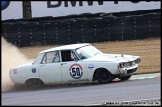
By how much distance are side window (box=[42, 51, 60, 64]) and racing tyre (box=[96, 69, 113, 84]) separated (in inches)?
52.8

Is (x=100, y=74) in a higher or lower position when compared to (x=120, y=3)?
lower

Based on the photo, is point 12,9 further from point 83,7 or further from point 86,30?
point 86,30

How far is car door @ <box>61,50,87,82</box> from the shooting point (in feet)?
43.8

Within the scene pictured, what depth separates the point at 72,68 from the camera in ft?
44.2

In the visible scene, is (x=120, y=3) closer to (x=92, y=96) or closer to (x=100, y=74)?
(x=100, y=74)

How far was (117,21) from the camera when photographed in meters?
22.5

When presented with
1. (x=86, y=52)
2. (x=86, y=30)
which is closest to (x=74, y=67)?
(x=86, y=52)

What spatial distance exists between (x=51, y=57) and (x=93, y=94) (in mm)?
3229

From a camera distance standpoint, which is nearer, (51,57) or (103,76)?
(103,76)

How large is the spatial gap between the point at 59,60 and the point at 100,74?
52.8 inches

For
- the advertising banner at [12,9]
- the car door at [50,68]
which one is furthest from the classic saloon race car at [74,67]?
the advertising banner at [12,9]

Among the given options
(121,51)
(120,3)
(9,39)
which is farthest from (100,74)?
(120,3)

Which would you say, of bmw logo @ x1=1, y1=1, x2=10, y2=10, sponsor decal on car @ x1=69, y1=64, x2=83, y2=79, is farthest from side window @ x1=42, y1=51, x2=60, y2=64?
bmw logo @ x1=1, y1=1, x2=10, y2=10

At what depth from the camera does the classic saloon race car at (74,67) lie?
13.2 m
